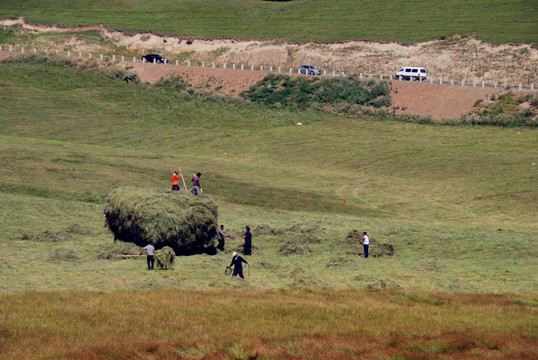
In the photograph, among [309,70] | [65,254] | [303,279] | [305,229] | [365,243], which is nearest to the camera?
[303,279]

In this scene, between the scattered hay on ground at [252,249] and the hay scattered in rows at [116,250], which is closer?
the hay scattered in rows at [116,250]

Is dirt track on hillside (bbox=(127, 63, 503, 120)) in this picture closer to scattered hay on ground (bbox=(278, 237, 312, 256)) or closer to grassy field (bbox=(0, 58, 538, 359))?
grassy field (bbox=(0, 58, 538, 359))

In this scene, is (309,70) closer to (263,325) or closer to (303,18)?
(303,18)

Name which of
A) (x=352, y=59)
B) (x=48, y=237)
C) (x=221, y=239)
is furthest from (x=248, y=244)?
(x=352, y=59)

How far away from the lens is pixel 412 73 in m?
105

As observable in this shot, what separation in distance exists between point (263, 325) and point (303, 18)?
12357 centimetres

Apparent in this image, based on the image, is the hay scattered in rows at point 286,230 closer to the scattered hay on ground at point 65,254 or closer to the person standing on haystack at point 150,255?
the person standing on haystack at point 150,255

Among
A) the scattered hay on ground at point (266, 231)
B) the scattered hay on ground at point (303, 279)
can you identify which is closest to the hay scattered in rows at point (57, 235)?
the scattered hay on ground at point (266, 231)

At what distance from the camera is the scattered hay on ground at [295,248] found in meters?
37.1

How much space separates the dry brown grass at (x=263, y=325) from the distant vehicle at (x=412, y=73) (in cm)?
7884

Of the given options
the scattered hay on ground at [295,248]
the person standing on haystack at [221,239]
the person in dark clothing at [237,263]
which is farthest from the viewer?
the person standing on haystack at [221,239]

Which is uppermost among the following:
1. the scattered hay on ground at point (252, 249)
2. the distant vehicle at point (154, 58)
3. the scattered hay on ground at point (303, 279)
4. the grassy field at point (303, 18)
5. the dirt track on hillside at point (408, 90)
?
the grassy field at point (303, 18)

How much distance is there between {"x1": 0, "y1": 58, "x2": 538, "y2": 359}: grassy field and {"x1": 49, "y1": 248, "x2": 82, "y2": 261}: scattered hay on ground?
51cm

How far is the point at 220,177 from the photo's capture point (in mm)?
60406
